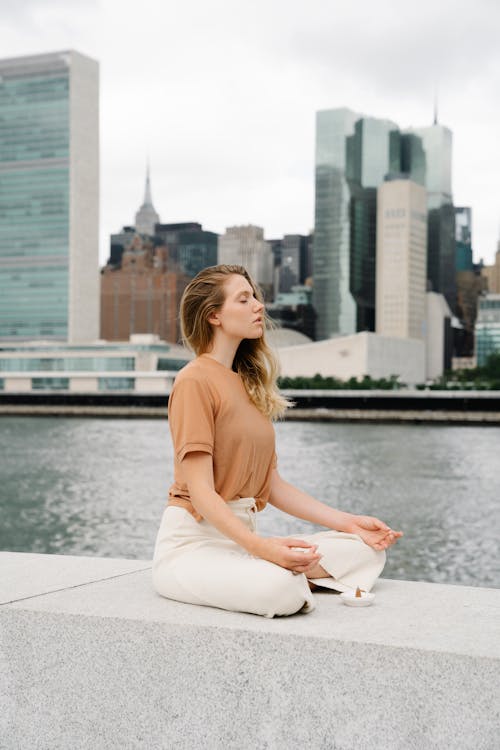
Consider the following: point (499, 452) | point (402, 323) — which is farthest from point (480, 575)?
point (402, 323)

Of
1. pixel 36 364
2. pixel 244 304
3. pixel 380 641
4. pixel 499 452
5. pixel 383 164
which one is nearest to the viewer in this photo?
pixel 380 641

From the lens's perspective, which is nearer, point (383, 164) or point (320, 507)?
point (320, 507)

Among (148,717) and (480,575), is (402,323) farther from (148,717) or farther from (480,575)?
(148,717)

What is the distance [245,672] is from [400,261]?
139 metres

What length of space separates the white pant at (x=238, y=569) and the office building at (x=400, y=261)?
447 feet

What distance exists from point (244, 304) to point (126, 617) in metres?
1.15

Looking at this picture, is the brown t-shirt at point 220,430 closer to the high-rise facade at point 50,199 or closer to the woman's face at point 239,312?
the woman's face at point 239,312

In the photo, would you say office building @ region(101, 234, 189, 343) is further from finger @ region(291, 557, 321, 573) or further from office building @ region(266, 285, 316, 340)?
finger @ region(291, 557, 321, 573)

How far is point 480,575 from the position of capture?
1200 centimetres

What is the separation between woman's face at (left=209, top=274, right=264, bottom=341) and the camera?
11.4 feet

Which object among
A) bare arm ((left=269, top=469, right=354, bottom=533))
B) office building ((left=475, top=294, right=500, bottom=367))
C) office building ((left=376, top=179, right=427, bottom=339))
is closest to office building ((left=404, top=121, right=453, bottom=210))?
office building ((left=376, top=179, right=427, bottom=339))

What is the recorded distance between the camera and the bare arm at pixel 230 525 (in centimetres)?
303

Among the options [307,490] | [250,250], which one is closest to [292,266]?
[250,250]

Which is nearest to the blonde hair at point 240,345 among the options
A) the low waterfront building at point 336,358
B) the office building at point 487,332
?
the low waterfront building at point 336,358
